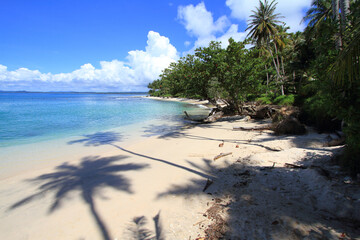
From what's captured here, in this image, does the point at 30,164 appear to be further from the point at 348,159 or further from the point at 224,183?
the point at 348,159

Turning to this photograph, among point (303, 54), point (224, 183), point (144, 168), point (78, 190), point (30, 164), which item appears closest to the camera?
point (224, 183)

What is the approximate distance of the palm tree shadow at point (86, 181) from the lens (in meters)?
4.26

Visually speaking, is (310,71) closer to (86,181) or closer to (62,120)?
(86,181)

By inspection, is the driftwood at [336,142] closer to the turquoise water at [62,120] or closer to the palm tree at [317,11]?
the turquoise water at [62,120]

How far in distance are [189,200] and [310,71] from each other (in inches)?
181

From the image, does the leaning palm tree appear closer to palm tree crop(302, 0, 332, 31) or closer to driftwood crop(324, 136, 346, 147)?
driftwood crop(324, 136, 346, 147)

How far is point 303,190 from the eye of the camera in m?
3.56

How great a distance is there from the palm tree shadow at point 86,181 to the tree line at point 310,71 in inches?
184

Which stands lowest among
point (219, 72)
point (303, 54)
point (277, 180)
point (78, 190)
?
point (78, 190)

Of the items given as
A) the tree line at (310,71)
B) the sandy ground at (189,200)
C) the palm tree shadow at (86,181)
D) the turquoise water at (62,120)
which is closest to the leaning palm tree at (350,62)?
the tree line at (310,71)

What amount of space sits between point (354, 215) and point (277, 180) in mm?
1484

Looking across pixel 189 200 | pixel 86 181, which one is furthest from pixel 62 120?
pixel 189 200

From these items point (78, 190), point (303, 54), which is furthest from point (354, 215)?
point (303, 54)

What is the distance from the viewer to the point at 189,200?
12.6ft
